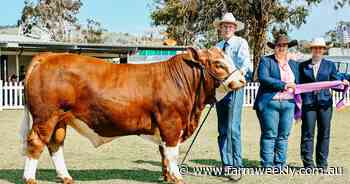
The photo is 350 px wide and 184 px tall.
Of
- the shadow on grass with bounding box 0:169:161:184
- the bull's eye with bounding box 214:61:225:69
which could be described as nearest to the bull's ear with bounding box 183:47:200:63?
the bull's eye with bounding box 214:61:225:69

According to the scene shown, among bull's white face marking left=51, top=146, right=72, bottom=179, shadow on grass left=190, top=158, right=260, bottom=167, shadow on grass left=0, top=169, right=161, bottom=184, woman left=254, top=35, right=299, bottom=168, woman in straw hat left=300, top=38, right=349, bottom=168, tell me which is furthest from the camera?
shadow on grass left=190, top=158, right=260, bottom=167

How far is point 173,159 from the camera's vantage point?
6820 millimetres

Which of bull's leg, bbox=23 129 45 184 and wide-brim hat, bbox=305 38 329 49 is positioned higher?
wide-brim hat, bbox=305 38 329 49

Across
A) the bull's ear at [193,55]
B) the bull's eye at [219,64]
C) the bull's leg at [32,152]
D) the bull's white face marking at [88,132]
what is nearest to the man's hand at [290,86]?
the bull's eye at [219,64]

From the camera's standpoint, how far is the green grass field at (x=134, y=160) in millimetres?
7559

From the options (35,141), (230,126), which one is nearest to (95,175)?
(35,141)

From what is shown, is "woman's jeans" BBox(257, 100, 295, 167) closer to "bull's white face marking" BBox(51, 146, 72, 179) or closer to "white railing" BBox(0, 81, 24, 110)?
"bull's white face marking" BBox(51, 146, 72, 179)

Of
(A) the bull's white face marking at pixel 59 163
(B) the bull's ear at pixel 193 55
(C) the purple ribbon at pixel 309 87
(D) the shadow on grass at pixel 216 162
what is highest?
(B) the bull's ear at pixel 193 55

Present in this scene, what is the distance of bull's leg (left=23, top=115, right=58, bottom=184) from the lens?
22.0 feet

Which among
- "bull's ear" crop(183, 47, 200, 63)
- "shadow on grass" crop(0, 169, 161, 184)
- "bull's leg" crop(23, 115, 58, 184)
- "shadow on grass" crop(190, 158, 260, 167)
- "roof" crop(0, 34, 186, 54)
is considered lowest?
"shadow on grass" crop(190, 158, 260, 167)

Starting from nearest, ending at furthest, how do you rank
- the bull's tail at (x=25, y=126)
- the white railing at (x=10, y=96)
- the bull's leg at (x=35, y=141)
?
the bull's leg at (x=35, y=141) → the bull's tail at (x=25, y=126) → the white railing at (x=10, y=96)

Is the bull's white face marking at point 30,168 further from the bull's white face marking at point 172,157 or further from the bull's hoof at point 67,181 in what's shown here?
the bull's white face marking at point 172,157

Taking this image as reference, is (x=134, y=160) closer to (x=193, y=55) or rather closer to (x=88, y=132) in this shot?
(x=88, y=132)

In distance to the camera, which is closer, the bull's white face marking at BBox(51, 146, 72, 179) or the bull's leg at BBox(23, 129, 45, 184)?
the bull's leg at BBox(23, 129, 45, 184)
